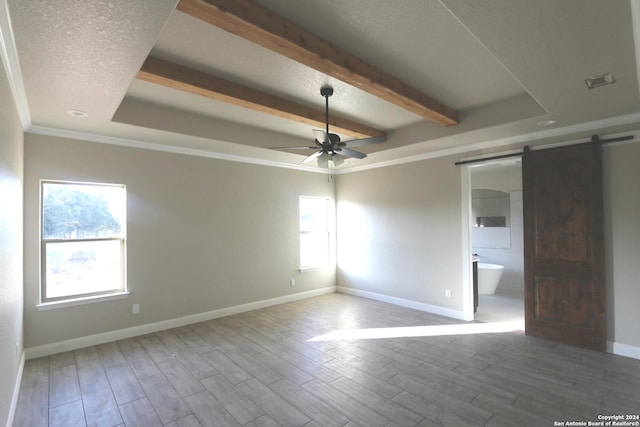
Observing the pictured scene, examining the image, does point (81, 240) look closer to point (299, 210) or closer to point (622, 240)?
point (299, 210)

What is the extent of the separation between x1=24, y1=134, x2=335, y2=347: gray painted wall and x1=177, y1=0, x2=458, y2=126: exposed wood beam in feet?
9.80

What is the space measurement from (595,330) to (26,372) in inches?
248

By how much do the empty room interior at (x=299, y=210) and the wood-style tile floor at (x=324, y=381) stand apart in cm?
3

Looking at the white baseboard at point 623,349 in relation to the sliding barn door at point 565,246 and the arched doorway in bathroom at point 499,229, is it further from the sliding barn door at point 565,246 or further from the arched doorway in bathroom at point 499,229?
the arched doorway in bathroom at point 499,229

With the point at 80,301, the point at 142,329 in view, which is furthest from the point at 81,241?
the point at 142,329

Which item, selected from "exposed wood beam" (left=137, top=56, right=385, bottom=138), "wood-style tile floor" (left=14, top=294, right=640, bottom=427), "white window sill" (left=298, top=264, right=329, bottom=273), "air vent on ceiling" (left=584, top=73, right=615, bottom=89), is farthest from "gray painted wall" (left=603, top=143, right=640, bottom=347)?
"white window sill" (left=298, top=264, right=329, bottom=273)

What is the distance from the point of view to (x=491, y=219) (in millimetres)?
7309

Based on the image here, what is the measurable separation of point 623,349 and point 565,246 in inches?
48.8

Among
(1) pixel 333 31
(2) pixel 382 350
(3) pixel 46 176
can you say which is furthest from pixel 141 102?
A: (2) pixel 382 350

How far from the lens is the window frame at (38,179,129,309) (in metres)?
3.60

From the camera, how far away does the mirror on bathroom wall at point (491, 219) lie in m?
7.09

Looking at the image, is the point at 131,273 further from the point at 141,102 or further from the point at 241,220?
the point at 141,102

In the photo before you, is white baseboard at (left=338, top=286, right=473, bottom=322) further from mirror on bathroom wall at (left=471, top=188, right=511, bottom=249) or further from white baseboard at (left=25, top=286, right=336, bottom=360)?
mirror on bathroom wall at (left=471, top=188, right=511, bottom=249)

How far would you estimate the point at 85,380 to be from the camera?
3023 millimetres
